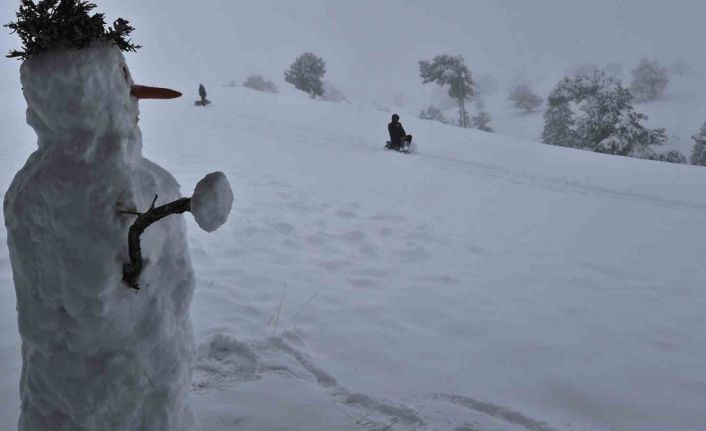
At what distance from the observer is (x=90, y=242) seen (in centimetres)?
144

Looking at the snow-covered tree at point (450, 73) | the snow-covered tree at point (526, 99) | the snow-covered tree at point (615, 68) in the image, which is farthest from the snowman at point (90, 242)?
the snow-covered tree at point (615, 68)

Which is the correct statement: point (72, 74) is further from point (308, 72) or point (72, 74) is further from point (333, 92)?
point (333, 92)

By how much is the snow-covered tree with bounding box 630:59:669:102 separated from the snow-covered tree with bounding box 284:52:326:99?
1058 inches

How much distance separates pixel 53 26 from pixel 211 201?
66 cm

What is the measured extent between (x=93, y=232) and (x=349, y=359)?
6.55ft

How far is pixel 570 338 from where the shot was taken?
3521mm

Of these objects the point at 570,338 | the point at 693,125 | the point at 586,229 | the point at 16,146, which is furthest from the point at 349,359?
the point at 693,125

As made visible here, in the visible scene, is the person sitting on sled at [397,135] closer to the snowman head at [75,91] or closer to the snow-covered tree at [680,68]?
the snowman head at [75,91]

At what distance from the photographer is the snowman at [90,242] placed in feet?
4.55

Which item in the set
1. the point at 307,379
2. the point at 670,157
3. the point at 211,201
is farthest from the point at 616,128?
the point at 211,201

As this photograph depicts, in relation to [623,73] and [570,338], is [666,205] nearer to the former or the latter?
[570,338]

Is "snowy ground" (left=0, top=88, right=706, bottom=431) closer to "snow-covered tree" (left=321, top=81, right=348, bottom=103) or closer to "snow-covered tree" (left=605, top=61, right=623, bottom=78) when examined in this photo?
"snow-covered tree" (left=321, top=81, right=348, bottom=103)

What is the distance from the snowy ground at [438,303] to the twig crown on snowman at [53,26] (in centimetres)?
176

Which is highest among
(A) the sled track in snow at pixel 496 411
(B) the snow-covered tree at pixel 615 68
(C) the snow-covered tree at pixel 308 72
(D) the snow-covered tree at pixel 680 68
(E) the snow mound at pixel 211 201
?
(B) the snow-covered tree at pixel 615 68
